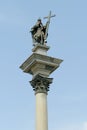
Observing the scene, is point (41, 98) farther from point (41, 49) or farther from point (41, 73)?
point (41, 49)

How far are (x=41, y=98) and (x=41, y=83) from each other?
3.40ft

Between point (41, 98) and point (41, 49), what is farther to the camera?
point (41, 49)

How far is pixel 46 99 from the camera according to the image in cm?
2584

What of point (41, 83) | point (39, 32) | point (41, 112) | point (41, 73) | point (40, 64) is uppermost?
point (39, 32)

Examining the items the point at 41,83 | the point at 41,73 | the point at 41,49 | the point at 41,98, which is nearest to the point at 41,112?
the point at 41,98

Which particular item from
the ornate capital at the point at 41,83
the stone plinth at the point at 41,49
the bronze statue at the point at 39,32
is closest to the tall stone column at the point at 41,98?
the ornate capital at the point at 41,83

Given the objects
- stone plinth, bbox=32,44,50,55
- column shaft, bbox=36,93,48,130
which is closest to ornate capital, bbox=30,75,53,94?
column shaft, bbox=36,93,48,130

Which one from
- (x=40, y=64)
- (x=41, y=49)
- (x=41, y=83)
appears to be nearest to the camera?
(x=41, y=83)

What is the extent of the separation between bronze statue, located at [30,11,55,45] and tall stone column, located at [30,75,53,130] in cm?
286

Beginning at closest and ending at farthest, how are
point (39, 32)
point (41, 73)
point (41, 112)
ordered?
point (41, 112), point (41, 73), point (39, 32)

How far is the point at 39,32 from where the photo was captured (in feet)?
92.4

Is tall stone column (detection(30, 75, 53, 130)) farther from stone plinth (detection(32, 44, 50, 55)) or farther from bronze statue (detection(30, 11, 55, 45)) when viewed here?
bronze statue (detection(30, 11, 55, 45))

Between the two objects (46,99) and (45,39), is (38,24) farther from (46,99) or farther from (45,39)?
(46,99)

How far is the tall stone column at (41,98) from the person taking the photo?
25016 mm
